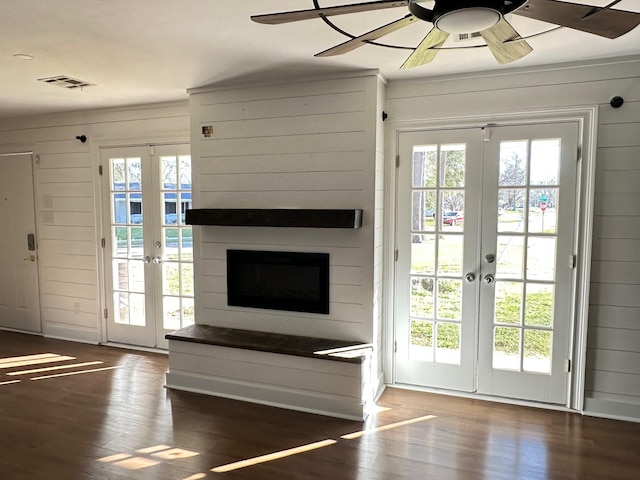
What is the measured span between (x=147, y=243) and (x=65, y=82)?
5.21 ft

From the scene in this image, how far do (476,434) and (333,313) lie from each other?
1249 millimetres

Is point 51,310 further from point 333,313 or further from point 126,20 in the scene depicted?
point 126,20

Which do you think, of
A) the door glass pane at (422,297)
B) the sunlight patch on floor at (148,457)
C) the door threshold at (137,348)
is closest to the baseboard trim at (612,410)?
the door glass pane at (422,297)

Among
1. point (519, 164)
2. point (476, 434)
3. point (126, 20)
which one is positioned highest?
point (126, 20)

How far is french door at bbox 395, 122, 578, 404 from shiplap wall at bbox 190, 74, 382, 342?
0.39 metres

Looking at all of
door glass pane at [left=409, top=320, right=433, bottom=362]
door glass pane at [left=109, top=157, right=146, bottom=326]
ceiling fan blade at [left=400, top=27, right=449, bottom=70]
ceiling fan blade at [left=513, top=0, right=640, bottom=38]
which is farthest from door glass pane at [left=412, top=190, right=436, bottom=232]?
door glass pane at [left=109, top=157, right=146, bottom=326]

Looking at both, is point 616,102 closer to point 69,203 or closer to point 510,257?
point 510,257

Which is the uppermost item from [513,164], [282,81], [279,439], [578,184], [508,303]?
[282,81]

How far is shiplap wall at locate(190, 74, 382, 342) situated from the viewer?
3.16 metres

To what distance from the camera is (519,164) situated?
3.14m

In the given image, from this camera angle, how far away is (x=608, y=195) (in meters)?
2.94

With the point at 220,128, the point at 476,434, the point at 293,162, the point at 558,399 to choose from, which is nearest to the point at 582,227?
the point at 558,399

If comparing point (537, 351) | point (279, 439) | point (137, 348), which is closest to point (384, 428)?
point (279, 439)

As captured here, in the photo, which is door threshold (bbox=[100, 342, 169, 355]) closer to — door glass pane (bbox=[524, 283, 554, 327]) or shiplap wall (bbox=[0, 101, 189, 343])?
shiplap wall (bbox=[0, 101, 189, 343])
